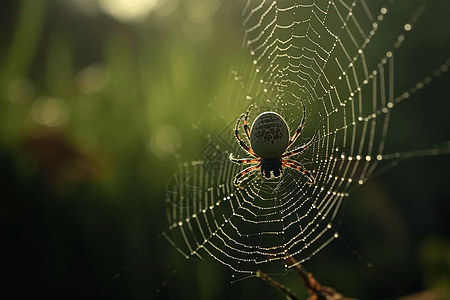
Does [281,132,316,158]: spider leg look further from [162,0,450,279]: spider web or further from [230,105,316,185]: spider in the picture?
[162,0,450,279]: spider web

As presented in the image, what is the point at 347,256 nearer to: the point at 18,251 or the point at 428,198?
the point at 428,198

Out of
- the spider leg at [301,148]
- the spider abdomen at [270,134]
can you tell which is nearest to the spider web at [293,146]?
the spider leg at [301,148]

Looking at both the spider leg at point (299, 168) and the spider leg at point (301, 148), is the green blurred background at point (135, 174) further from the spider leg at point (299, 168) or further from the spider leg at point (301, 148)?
the spider leg at point (301, 148)

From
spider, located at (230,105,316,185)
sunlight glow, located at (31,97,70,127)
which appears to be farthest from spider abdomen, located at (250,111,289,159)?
sunlight glow, located at (31,97,70,127)

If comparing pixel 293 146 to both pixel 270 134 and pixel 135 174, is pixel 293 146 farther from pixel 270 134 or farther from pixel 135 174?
pixel 135 174

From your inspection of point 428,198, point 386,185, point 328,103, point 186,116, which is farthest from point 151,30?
point 428,198

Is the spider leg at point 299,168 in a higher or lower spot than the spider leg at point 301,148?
lower
